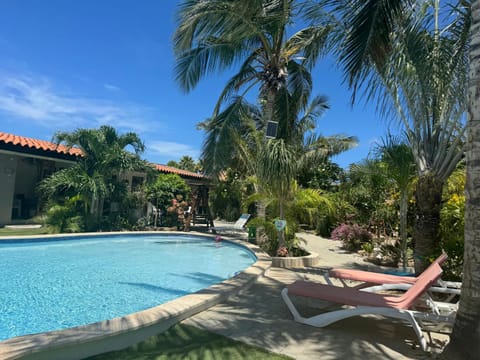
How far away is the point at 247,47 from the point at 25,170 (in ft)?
50.3

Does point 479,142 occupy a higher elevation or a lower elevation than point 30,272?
higher

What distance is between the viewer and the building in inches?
587

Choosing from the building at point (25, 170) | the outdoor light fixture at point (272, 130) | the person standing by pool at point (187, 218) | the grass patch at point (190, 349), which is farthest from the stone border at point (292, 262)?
the building at point (25, 170)

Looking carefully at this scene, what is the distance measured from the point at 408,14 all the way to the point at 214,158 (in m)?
9.36

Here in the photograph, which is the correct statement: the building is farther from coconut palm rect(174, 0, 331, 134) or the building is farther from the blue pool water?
coconut palm rect(174, 0, 331, 134)

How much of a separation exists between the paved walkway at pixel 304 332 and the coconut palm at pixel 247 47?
7357 mm

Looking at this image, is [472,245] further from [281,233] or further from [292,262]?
[281,233]

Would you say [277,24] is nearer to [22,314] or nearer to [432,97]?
[432,97]

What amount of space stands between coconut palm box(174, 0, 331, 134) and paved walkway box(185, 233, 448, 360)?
736 centimetres

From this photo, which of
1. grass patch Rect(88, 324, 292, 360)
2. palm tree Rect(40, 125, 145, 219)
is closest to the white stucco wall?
palm tree Rect(40, 125, 145, 219)

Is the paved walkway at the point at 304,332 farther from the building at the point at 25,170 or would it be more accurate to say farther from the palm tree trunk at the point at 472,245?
the building at the point at 25,170

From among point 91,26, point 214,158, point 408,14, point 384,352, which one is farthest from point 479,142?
point 91,26

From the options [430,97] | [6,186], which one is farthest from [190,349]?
[6,186]

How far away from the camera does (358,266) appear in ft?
29.6
